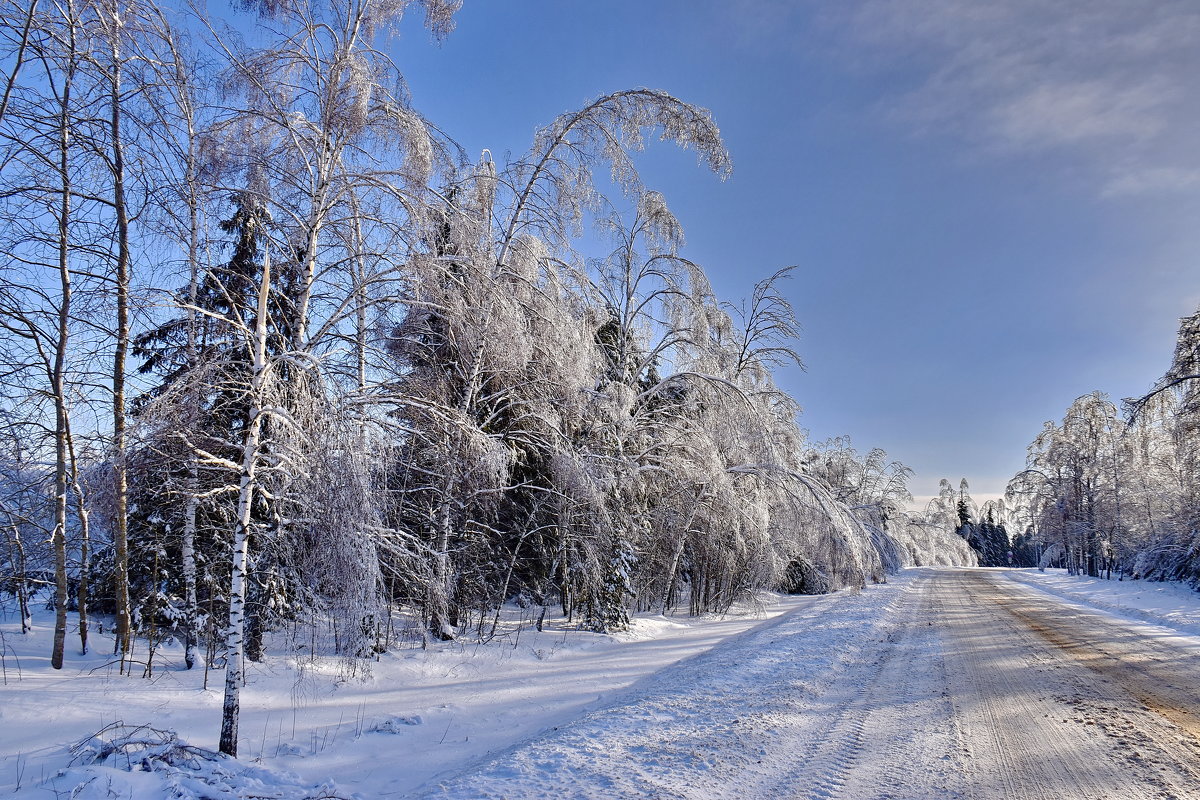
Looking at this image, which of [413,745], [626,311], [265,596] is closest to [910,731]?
[413,745]

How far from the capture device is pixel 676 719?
17.9 feet

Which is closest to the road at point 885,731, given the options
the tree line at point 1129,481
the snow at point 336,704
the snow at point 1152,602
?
the snow at point 336,704

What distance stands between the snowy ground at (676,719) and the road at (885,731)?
2 cm

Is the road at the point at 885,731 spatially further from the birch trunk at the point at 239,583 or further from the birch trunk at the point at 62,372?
the birch trunk at the point at 62,372

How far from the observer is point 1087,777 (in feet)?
13.0

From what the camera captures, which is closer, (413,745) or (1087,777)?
(1087,777)

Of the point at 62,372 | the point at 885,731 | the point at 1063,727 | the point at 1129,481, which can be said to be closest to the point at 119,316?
the point at 62,372

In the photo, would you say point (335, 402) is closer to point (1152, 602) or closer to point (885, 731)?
point (885, 731)

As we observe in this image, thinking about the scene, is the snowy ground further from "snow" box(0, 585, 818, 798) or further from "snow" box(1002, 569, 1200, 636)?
"snow" box(1002, 569, 1200, 636)

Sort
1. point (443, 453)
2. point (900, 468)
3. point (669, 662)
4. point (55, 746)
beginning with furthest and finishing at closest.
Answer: point (900, 468) → point (669, 662) → point (443, 453) → point (55, 746)

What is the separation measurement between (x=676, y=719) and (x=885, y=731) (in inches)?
70.8

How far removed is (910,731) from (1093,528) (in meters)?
39.0

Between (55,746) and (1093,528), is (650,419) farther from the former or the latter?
(1093,528)

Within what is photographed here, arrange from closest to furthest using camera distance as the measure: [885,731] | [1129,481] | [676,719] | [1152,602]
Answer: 1. [885,731]
2. [676,719]
3. [1152,602]
4. [1129,481]
